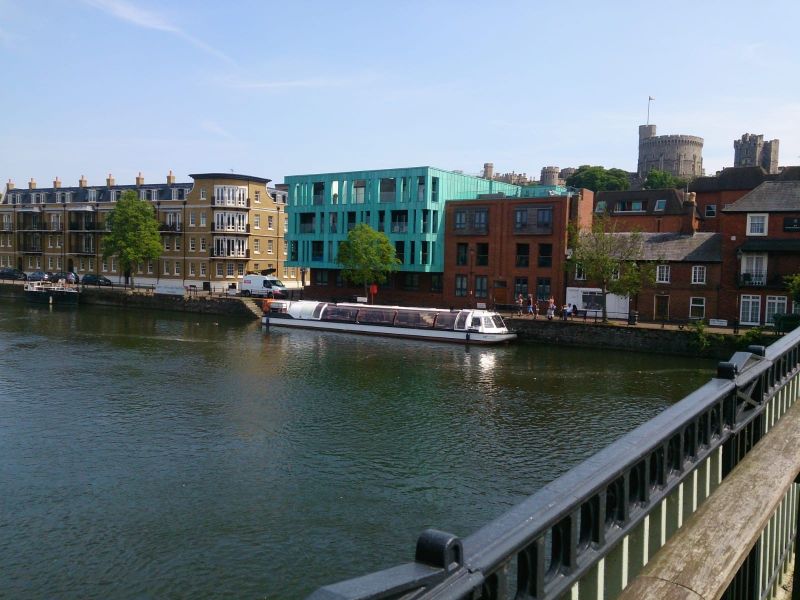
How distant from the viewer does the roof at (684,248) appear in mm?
48719

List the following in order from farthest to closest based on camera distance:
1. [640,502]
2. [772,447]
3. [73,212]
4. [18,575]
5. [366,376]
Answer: [73,212], [366,376], [18,575], [772,447], [640,502]

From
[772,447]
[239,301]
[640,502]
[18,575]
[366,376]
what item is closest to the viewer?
[640,502]

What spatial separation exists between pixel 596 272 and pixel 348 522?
35.8 m

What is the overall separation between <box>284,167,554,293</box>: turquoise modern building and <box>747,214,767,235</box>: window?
63.5 feet

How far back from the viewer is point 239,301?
66.8m

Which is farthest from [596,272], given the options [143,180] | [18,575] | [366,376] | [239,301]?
[143,180]

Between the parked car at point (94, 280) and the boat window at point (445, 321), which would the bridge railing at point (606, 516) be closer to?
the boat window at point (445, 321)

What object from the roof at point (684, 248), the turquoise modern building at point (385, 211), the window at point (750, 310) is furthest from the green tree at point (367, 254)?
the window at point (750, 310)

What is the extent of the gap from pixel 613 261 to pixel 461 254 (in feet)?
52.8

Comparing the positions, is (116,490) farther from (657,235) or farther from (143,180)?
(143,180)

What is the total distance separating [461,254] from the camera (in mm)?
60969

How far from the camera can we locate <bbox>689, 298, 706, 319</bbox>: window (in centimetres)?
4822

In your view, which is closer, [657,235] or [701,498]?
[701,498]

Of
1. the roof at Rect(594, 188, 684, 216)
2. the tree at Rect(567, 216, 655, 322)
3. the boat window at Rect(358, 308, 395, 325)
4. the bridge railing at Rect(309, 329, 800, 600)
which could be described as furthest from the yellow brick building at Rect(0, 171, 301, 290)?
the bridge railing at Rect(309, 329, 800, 600)
